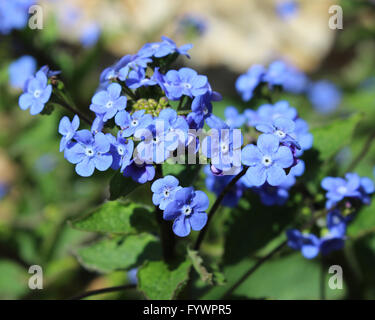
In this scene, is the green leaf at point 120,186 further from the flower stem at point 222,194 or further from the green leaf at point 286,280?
the green leaf at point 286,280

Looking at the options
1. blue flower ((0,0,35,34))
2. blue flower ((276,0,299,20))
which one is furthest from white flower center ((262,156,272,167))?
blue flower ((276,0,299,20))

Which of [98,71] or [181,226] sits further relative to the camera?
[98,71]

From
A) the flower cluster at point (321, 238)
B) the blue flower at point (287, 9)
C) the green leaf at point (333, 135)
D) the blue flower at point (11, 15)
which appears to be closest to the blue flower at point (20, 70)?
the blue flower at point (11, 15)

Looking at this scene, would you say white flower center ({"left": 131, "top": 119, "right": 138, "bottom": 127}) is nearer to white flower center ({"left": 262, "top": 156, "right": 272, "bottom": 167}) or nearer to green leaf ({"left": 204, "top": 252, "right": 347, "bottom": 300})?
white flower center ({"left": 262, "top": 156, "right": 272, "bottom": 167})

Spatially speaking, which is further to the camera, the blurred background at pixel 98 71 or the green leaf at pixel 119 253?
the blurred background at pixel 98 71

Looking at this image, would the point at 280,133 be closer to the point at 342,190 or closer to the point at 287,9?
the point at 342,190

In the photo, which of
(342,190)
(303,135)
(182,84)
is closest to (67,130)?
(182,84)
